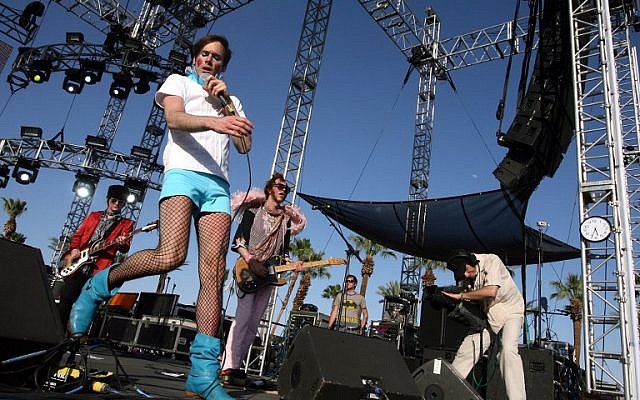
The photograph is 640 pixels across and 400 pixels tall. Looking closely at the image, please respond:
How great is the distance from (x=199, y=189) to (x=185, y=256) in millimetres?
346

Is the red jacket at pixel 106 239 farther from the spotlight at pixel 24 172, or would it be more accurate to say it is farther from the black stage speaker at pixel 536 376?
the spotlight at pixel 24 172

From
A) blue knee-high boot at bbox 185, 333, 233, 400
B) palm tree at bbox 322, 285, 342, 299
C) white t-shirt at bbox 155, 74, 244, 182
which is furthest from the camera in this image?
palm tree at bbox 322, 285, 342, 299

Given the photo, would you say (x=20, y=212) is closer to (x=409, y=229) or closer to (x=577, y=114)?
(x=409, y=229)

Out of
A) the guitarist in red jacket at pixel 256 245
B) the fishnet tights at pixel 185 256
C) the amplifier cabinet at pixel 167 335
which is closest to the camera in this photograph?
the fishnet tights at pixel 185 256

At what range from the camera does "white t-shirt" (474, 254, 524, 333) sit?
436cm

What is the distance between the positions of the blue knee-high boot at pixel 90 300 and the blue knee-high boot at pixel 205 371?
54 centimetres

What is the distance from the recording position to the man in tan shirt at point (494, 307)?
411 cm

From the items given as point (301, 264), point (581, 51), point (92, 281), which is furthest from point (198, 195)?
point (581, 51)

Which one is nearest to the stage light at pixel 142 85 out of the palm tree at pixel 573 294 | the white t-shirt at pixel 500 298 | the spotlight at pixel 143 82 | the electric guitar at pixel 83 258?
the spotlight at pixel 143 82

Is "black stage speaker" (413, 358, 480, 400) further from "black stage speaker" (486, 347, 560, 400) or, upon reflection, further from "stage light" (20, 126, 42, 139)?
"stage light" (20, 126, 42, 139)

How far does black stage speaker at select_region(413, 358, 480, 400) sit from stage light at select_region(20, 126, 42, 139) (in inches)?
684

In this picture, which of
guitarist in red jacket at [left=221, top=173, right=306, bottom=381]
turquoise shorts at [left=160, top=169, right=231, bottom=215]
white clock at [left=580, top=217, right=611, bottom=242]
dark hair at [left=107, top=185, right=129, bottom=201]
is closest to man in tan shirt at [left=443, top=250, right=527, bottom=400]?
guitarist in red jacket at [left=221, top=173, right=306, bottom=381]

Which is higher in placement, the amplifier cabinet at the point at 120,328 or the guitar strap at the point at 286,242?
the guitar strap at the point at 286,242

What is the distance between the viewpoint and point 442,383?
355 centimetres
